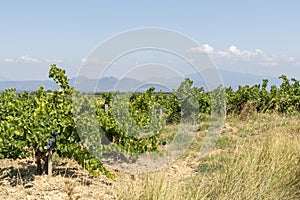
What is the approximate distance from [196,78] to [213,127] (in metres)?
4.87

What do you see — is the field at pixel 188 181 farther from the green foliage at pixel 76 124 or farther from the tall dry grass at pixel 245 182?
the green foliage at pixel 76 124

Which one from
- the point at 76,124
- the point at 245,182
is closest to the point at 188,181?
the point at 245,182

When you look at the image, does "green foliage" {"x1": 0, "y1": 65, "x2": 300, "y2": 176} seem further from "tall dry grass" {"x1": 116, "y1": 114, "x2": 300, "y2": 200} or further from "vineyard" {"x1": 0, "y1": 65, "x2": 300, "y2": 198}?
"tall dry grass" {"x1": 116, "y1": 114, "x2": 300, "y2": 200}

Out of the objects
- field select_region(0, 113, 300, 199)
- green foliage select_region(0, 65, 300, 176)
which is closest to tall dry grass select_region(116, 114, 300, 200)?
field select_region(0, 113, 300, 199)

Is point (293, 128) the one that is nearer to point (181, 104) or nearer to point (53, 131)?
point (181, 104)

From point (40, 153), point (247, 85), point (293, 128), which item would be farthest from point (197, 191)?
point (247, 85)

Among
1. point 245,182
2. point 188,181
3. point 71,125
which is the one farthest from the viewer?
point 71,125

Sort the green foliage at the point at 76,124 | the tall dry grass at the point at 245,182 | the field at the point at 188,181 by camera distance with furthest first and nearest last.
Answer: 1. the green foliage at the point at 76,124
2. the field at the point at 188,181
3. the tall dry grass at the point at 245,182

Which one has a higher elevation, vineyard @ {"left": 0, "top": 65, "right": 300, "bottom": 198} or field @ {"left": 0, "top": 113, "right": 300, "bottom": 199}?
vineyard @ {"left": 0, "top": 65, "right": 300, "bottom": 198}

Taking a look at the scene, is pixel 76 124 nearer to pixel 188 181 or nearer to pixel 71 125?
pixel 71 125

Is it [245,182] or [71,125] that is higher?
[71,125]

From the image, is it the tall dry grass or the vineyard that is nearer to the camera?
the tall dry grass

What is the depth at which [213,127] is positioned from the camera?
9.80 metres

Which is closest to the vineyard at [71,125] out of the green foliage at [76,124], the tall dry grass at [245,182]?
the green foliage at [76,124]
